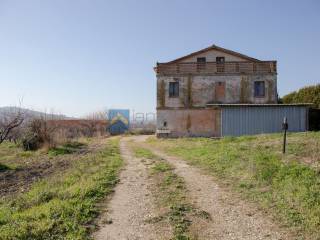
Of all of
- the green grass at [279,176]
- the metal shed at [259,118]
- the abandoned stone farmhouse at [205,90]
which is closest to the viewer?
the green grass at [279,176]

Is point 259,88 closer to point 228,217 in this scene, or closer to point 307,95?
point 307,95

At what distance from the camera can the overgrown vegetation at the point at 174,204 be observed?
5.65 metres

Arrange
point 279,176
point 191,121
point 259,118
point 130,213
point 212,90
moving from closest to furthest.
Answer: point 130,213, point 279,176, point 259,118, point 191,121, point 212,90

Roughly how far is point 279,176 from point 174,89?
20997mm

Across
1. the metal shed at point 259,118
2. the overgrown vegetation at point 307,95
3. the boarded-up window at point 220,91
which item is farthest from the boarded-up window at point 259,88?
the metal shed at point 259,118

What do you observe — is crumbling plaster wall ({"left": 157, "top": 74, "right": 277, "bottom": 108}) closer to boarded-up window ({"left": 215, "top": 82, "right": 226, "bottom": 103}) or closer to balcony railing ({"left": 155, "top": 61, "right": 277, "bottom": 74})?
boarded-up window ({"left": 215, "top": 82, "right": 226, "bottom": 103})

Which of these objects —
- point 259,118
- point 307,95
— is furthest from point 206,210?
point 307,95

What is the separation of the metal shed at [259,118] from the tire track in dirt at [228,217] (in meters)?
14.5

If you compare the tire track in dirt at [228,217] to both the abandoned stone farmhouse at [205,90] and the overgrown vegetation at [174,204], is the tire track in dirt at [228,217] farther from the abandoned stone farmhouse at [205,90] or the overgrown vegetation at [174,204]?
the abandoned stone farmhouse at [205,90]

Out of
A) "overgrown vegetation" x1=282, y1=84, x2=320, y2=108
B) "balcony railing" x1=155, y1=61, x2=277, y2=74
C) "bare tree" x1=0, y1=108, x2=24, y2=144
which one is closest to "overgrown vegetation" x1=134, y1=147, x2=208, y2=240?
"bare tree" x1=0, y1=108, x2=24, y2=144

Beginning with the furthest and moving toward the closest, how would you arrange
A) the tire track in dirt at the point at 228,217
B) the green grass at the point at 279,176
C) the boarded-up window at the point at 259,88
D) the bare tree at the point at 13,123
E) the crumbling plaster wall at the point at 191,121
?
1. the boarded-up window at the point at 259,88
2. the crumbling plaster wall at the point at 191,121
3. the bare tree at the point at 13,123
4. the green grass at the point at 279,176
5. the tire track in dirt at the point at 228,217

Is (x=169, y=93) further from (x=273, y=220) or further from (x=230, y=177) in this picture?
(x=273, y=220)

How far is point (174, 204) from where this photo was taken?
22.9 feet

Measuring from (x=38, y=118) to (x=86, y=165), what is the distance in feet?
30.1
